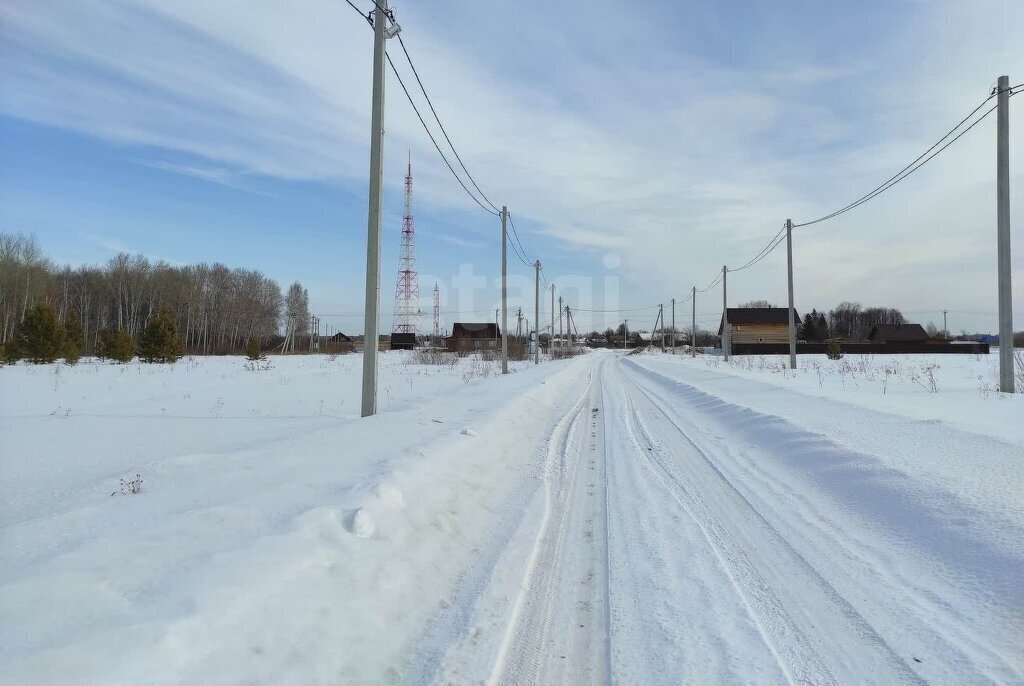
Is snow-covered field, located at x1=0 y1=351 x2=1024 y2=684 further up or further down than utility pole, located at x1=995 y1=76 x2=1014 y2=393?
further down

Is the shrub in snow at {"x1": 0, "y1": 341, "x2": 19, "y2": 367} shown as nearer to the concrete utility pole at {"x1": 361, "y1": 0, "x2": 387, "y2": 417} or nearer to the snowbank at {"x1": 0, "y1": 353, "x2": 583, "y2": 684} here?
the snowbank at {"x1": 0, "y1": 353, "x2": 583, "y2": 684}

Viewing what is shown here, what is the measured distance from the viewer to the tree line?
4259 centimetres

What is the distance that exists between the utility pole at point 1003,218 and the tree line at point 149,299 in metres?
41.5

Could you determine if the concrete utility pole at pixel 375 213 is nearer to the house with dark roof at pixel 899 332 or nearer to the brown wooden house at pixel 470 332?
the brown wooden house at pixel 470 332

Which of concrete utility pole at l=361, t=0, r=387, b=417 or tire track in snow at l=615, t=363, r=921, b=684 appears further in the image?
concrete utility pole at l=361, t=0, r=387, b=417

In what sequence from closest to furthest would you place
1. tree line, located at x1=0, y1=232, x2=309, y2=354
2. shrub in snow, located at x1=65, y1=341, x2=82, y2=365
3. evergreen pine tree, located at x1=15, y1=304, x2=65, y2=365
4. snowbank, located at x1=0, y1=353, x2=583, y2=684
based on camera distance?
snowbank, located at x1=0, y1=353, x2=583, y2=684
evergreen pine tree, located at x1=15, y1=304, x2=65, y2=365
shrub in snow, located at x1=65, y1=341, x2=82, y2=365
tree line, located at x1=0, y1=232, x2=309, y2=354

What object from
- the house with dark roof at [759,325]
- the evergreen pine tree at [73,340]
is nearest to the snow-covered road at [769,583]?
the evergreen pine tree at [73,340]

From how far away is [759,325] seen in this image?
224 ft

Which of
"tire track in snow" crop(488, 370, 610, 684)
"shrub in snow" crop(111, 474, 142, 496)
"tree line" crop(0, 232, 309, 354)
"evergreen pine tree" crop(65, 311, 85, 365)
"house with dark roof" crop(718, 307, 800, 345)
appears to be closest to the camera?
"tire track in snow" crop(488, 370, 610, 684)

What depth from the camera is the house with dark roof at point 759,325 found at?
67625 millimetres

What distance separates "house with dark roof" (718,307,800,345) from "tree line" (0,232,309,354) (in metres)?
58.4

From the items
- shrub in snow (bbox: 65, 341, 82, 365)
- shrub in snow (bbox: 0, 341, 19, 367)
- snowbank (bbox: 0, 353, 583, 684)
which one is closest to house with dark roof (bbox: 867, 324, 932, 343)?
snowbank (bbox: 0, 353, 583, 684)

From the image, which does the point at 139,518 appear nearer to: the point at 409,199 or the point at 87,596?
the point at 87,596

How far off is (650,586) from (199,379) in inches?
894
